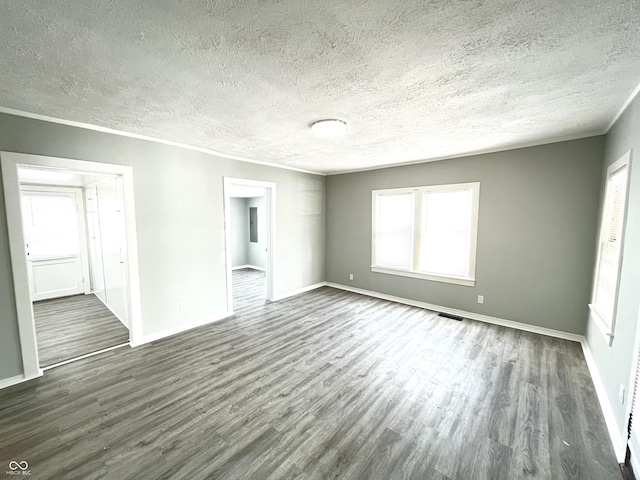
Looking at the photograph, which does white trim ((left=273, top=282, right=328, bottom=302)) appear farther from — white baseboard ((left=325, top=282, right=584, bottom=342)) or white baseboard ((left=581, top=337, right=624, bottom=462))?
white baseboard ((left=581, top=337, right=624, bottom=462))

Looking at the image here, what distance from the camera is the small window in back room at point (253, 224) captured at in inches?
314

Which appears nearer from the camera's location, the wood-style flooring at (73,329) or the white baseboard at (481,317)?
the wood-style flooring at (73,329)

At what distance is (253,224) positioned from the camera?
8.08 metres

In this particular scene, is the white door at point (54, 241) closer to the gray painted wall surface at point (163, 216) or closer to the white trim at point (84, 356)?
the white trim at point (84, 356)

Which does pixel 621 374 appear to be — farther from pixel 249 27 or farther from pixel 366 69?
pixel 249 27

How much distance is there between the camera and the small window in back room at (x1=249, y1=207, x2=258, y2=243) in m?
7.97

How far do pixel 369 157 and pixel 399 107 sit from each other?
1.90 meters

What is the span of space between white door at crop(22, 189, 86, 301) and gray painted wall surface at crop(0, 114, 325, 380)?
310 cm

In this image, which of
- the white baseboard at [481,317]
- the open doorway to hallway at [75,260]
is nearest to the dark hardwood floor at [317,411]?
the white baseboard at [481,317]

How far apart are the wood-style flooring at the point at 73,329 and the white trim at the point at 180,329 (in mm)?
334

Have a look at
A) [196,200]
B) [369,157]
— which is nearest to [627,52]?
[369,157]

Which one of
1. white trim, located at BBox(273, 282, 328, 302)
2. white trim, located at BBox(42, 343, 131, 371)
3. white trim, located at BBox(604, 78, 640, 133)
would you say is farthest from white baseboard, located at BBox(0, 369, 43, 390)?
Result: white trim, located at BBox(604, 78, 640, 133)

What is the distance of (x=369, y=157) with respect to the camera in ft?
13.4

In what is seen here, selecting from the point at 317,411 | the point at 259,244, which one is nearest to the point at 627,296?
the point at 317,411
